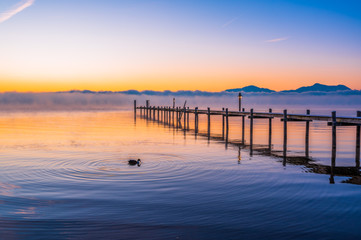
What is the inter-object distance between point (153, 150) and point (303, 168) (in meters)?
9.58

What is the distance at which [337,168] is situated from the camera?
52.9ft

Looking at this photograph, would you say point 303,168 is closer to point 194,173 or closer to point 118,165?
point 194,173

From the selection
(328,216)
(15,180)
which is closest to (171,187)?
(328,216)

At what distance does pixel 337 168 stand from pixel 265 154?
5120 mm

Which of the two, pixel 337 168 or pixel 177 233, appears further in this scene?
pixel 337 168

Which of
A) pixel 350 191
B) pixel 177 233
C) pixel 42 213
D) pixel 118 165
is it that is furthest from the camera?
pixel 118 165

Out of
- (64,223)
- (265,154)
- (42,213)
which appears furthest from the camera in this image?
(265,154)

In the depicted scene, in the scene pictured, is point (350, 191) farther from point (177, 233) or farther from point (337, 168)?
point (177, 233)

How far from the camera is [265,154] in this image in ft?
67.8

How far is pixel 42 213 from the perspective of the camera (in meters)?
8.80

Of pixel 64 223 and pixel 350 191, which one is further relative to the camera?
pixel 350 191

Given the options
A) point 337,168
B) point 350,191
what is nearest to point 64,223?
point 350,191

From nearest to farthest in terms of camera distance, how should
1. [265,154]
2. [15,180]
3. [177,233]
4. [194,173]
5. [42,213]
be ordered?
[177,233] < [42,213] < [15,180] < [194,173] < [265,154]

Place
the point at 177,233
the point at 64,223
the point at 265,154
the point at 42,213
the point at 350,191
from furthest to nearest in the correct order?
the point at 265,154 → the point at 350,191 → the point at 42,213 → the point at 64,223 → the point at 177,233
